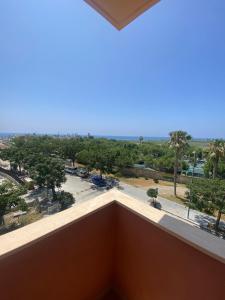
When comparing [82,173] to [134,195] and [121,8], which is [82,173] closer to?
[134,195]

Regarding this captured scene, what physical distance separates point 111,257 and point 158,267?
1.57ft

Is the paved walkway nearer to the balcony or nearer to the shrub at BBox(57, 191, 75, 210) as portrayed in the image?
the shrub at BBox(57, 191, 75, 210)

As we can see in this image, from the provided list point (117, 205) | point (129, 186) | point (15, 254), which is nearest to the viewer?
point (15, 254)

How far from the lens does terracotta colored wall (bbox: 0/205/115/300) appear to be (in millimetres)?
916

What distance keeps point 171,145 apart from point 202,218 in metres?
6.09

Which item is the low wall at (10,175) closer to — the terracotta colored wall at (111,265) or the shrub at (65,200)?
the shrub at (65,200)

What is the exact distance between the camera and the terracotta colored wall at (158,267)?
37.7 inches

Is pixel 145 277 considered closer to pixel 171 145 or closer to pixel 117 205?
pixel 117 205

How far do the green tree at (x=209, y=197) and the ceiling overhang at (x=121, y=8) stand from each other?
379 inches

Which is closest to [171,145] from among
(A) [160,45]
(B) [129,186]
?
(B) [129,186]

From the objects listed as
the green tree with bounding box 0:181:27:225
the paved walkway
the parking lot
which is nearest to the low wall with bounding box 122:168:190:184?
the parking lot

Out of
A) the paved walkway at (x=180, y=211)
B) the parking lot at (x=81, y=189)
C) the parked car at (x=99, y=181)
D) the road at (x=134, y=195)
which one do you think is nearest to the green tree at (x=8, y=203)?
the road at (x=134, y=195)

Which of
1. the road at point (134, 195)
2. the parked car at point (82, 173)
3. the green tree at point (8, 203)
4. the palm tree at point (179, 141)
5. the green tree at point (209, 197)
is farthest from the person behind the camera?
the parked car at point (82, 173)

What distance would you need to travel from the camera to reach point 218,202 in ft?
28.9
